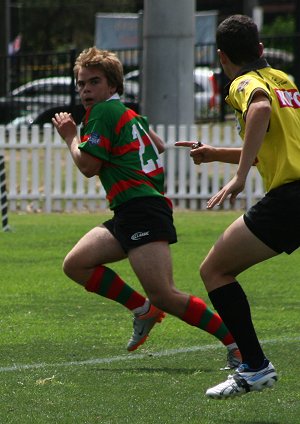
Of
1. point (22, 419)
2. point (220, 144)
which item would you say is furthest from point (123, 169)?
point (220, 144)

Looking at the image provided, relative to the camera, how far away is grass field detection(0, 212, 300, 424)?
6.43 metres

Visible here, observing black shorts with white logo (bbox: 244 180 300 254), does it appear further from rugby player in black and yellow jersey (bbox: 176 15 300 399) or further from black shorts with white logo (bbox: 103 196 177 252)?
black shorts with white logo (bbox: 103 196 177 252)

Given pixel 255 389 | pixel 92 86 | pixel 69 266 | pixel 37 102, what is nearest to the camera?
pixel 255 389

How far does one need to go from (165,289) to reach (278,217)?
1.15 metres

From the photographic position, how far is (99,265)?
7738mm

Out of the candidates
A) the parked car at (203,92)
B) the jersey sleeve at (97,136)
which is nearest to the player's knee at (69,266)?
the jersey sleeve at (97,136)

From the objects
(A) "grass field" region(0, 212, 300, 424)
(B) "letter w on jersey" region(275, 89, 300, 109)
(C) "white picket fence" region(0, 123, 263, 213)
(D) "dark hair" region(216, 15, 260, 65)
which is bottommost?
(C) "white picket fence" region(0, 123, 263, 213)

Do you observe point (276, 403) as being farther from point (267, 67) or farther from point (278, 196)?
point (267, 67)

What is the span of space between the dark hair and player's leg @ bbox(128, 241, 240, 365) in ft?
4.26

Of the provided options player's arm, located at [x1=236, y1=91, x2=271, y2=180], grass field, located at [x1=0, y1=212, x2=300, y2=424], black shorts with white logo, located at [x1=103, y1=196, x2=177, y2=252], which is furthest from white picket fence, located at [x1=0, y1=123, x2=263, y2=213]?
player's arm, located at [x1=236, y1=91, x2=271, y2=180]

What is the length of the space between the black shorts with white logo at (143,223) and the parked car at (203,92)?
17793 millimetres

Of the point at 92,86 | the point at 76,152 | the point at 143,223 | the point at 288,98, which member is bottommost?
the point at 143,223

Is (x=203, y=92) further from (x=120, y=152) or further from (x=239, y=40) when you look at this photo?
(x=239, y=40)

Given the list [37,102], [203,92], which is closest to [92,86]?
[37,102]
